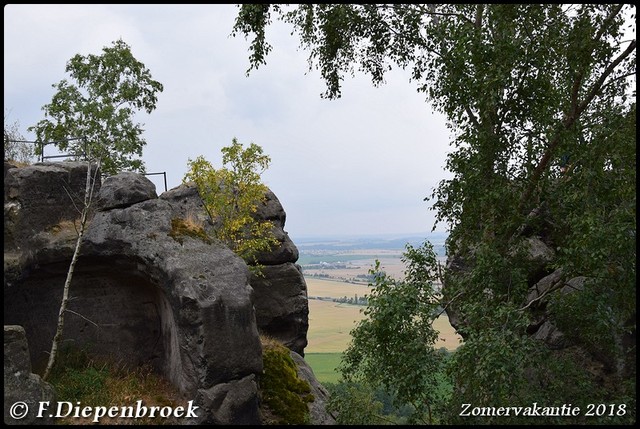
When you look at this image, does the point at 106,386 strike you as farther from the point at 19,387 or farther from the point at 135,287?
the point at 135,287

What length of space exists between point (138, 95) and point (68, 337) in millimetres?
17485

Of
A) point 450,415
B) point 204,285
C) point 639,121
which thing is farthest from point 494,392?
point 204,285

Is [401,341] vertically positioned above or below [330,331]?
above

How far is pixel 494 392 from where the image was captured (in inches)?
522

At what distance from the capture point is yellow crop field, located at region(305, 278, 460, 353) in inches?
3536

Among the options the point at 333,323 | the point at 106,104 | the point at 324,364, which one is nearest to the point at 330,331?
the point at 333,323

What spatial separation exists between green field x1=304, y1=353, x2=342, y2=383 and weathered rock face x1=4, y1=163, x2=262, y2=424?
43138 mm

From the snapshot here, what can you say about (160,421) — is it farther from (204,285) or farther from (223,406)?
(204,285)

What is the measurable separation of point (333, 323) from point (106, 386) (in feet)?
300

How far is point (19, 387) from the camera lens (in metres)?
14.5

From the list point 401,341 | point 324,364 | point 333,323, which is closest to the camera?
point 401,341

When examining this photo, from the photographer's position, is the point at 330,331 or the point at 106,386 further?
the point at 330,331

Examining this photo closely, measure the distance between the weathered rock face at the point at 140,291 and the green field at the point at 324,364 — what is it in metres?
43.1

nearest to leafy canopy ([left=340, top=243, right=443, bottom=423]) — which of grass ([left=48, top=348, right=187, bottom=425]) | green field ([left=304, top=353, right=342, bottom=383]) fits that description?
grass ([left=48, top=348, right=187, bottom=425])
